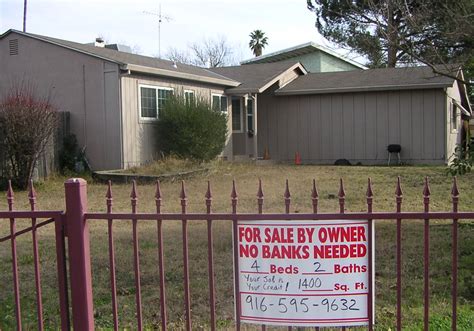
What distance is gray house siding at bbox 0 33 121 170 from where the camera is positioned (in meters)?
15.8

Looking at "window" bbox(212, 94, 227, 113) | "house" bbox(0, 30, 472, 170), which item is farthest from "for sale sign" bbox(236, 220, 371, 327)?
"window" bbox(212, 94, 227, 113)

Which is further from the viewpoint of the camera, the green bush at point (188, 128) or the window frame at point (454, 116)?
the window frame at point (454, 116)

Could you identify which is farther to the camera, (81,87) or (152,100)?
(152,100)

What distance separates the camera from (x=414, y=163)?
19781mm

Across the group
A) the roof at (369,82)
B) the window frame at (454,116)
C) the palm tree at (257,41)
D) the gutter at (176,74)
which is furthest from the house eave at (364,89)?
the palm tree at (257,41)

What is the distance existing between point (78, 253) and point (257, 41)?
2112 inches

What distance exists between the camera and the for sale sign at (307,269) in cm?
315

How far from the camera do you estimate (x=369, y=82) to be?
20.5 metres

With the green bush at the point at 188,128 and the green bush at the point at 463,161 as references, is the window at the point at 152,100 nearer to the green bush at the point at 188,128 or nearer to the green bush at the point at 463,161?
the green bush at the point at 188,128

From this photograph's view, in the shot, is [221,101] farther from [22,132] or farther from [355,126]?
[22,132]

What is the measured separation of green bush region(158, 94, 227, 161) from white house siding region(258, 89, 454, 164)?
539cm

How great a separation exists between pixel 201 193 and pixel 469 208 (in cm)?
550

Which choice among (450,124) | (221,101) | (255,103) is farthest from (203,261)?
(450,124)

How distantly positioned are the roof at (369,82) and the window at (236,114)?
1.65m
